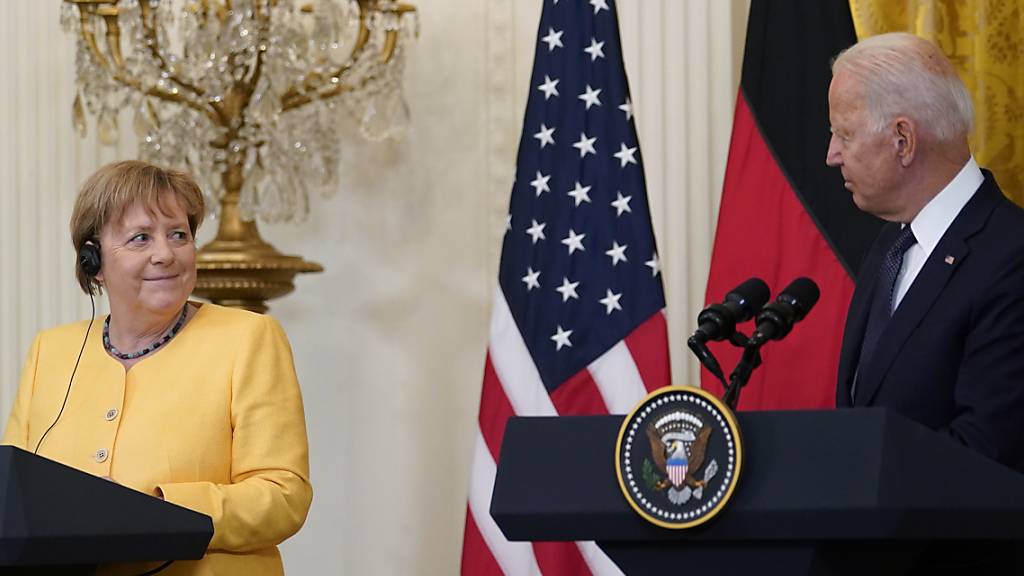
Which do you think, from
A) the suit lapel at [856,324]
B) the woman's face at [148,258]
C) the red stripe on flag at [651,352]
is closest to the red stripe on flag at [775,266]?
the red stripe on flag at [651,352]

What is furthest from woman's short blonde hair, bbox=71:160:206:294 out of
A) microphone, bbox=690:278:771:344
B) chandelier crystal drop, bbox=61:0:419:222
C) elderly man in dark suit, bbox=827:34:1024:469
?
chandelier crystal drop, bbox=61:0:419:222

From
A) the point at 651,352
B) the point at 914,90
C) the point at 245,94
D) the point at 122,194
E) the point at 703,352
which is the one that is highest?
the point at 914,90

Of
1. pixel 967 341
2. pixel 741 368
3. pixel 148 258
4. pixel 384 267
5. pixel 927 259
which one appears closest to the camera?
pixel 741 368

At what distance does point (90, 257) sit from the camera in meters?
2.86

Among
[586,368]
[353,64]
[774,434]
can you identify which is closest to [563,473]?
[774,434]

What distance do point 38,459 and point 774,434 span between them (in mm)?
1093

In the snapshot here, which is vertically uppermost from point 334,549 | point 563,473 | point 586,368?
point 563,473

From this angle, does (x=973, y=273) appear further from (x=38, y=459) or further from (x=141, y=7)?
(x=141, y=7)

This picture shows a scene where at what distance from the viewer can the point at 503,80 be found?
489 centimetres

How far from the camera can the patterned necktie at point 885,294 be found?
105 inches

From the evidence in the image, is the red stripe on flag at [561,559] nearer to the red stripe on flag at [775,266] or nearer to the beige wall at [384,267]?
the red stripe on flag at [775,266]

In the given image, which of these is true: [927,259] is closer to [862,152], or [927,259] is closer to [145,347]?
[862,152]

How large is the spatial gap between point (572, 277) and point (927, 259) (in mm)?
1453

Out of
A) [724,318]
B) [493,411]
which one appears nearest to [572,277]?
[493,411]
